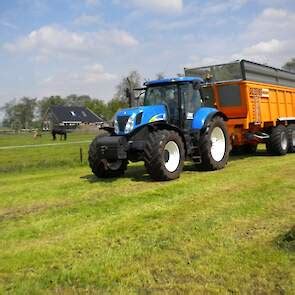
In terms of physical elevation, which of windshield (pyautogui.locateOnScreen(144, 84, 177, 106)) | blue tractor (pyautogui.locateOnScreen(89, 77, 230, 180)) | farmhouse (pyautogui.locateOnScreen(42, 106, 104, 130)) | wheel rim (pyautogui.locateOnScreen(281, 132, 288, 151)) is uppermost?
farmhouse (pyautogui.locateOnScreen(42, 106, 104, 130))

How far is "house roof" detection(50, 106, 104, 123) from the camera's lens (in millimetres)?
90312

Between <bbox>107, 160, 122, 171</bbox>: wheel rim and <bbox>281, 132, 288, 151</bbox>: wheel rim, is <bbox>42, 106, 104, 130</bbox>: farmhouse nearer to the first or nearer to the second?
<bbox>281, 132, 288, 151</bbox>: wheel rim

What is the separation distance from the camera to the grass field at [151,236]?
4918 millimetres

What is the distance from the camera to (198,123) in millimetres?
12594

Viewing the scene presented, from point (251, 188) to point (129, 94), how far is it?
4.43 metres

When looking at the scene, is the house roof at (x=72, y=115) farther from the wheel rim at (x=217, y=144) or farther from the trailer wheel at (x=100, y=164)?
the trailer wheel at (x=100, y=164)

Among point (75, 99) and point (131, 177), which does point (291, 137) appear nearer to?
point (131, 177)

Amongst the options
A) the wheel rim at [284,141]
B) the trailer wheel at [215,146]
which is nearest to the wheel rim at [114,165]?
the trailer wheel at [215,146]

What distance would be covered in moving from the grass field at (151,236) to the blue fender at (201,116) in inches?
71.8

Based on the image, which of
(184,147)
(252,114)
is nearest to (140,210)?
(184,147)

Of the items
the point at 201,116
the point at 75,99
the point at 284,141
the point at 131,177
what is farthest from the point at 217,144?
the point at 75,99

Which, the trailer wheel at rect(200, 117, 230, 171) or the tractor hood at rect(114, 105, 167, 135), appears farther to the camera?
the trailer wheel at rect(200, 117, 230, 171)

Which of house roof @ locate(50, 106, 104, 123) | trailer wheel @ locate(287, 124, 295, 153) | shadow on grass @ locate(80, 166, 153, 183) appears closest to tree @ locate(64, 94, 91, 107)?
house roof @ locate(50, 106, 104, 123)

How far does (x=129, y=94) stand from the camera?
1262cm
